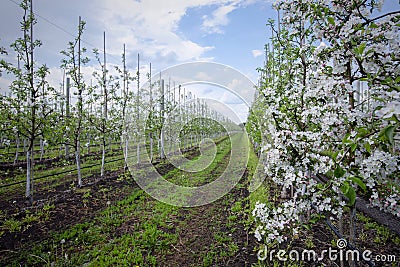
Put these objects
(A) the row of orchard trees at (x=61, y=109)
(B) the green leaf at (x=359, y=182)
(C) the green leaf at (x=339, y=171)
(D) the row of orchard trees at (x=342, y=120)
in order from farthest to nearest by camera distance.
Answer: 1. (A) the row of orchard trees at (x=61, y=109)
2. (D) the row of orchard trees at (x=342, y=120)
3. (C) the green leaf at (x=339, y=171)
4. (B) the green leaf at (x=359, y=182)

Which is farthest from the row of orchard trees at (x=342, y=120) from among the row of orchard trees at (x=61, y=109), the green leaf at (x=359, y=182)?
the row of orchard trees at (x=61, y=109)

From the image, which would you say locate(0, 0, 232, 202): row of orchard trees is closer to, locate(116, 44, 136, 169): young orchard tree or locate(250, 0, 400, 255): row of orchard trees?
locate(116, 44, 136, 169): young orchard tree

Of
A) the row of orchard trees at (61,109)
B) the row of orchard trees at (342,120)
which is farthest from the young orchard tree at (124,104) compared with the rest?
the row of orchard trees at (342,120)

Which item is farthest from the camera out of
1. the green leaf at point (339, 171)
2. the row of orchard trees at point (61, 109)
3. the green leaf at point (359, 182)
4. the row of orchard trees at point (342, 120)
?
the row of orchard trees at point (61, 109)

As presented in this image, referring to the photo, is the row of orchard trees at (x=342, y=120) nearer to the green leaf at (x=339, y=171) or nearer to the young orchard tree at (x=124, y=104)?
the green leaf at (x=339, y=171)

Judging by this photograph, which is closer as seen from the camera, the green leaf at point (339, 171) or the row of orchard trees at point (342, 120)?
the green leaf at point (339, 171)

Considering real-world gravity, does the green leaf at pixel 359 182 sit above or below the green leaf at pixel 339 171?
below

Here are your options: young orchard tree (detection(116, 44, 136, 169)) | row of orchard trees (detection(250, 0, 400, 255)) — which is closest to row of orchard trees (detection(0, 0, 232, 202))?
young orchard tree (detection(116, 44, 136, 169))

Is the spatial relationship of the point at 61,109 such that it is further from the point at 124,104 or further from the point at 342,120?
the point at 342,120

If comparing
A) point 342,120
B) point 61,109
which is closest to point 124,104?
point 61,109

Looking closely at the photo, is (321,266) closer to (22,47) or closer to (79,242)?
(79,242)

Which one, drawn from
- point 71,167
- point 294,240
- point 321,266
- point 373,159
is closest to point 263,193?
point 294,240

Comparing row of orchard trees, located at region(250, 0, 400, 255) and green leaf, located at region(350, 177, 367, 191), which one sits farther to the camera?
row of orchard trees, located at region(250, 0, 400, 255)

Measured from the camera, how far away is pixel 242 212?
6.23 m
